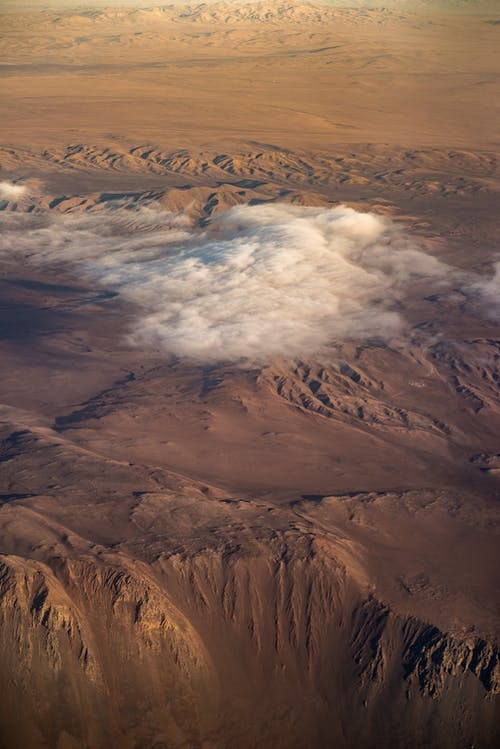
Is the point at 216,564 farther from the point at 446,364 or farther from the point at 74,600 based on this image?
the point at 446,364

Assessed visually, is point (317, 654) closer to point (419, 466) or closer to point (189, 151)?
point (419, 466)

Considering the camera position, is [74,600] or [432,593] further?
[432,593]

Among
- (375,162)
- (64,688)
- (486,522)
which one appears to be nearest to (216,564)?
(64,688)

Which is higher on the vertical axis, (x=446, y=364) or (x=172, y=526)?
(x=172, y=526)

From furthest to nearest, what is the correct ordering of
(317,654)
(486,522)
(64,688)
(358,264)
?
(358,264) → (486,522) → (317,654) → (64,688)


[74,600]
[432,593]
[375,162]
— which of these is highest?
[74,600]

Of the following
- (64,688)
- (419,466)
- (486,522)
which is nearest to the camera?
(64,688)
